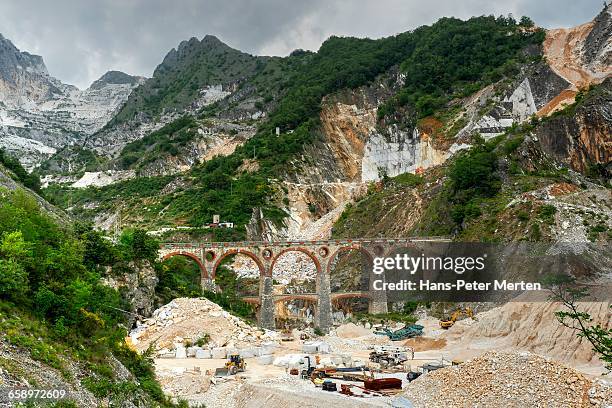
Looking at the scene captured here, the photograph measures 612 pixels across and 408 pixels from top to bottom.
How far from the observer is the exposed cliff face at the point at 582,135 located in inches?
2322

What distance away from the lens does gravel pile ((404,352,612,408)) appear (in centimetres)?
1560

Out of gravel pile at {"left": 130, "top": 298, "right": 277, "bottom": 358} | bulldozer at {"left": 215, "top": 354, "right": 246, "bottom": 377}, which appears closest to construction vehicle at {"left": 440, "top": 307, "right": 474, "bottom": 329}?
gravel pile at {"left": 130, "top": 298, "right": 277, "bottom": 358}

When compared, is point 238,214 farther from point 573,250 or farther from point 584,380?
point 584,380

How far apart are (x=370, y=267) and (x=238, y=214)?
21730mm

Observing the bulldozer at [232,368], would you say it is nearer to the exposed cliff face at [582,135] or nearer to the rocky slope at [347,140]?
the rocky slope at [347,140]

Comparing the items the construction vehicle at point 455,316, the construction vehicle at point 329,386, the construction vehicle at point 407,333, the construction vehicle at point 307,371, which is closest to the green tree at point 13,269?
the construction vehicle at point 329,386

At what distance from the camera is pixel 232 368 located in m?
25.3

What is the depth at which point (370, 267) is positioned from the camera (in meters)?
53.9

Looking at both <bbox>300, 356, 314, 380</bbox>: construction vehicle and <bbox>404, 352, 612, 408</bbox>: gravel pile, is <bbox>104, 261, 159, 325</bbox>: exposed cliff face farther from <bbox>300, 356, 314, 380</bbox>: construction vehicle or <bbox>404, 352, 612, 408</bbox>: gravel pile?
<bbox>404, 352, 612, 408</bbox>: gravel pile

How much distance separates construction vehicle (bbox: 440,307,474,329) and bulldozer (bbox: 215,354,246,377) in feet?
55.8

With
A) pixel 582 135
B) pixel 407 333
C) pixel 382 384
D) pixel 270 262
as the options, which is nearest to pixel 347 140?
pixel 582 135

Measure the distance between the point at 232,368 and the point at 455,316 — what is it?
2062cm

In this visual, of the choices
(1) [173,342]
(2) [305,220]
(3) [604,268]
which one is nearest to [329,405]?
(1) [173,342]

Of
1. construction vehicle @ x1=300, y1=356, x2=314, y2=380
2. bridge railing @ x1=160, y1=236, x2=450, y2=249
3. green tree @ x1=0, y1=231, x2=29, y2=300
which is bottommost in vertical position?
construction vehicle @ x1=300, y1=356, x2=314, y2=380
